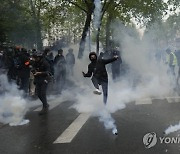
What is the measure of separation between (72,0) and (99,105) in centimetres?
1372

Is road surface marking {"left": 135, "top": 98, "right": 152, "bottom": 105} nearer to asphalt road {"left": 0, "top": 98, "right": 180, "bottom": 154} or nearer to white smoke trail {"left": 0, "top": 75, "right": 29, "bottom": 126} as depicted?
asphalt road {"left": 0, "top": 98, "right": 180, "bottom": 154}

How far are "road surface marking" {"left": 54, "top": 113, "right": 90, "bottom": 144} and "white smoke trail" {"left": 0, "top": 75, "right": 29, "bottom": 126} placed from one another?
1.38m

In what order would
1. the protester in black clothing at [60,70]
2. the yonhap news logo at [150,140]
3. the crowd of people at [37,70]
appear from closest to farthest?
the yonhap news logo at [150,140] → the crowd of people at [37,70] → the protester in black clothing at [60,70]

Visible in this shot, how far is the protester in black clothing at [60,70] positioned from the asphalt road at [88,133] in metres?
Answer: 5.19

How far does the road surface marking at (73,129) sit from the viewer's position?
686cm

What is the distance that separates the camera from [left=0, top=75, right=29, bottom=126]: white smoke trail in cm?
927

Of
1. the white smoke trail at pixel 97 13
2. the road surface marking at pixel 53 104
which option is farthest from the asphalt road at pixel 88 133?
the white smoke trail at pixel 97 13

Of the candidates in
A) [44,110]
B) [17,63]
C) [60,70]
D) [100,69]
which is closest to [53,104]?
[44,110]

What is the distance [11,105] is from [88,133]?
14.2 feet

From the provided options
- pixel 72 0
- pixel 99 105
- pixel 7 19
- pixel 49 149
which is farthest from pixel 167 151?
pixel 7 19

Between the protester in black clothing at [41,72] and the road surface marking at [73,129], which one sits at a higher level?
the protester in black clothing at [41,72]

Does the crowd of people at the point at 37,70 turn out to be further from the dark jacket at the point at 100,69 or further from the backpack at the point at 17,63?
the dark jacket at the point at 100,69

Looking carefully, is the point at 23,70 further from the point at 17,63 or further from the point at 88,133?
the point at 88,133

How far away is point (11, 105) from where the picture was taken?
10.9m
